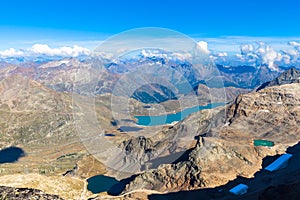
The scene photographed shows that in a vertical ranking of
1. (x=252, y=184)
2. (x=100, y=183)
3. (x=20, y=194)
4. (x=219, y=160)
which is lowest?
(x=100, y=183)

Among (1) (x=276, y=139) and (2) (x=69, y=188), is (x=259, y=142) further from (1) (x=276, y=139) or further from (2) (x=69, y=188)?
(2) (x=69, y=188)

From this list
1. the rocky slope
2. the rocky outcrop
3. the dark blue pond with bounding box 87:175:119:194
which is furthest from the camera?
the dark blue pond with bounding box 87:175:119:194

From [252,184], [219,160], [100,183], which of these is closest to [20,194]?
[252,184]

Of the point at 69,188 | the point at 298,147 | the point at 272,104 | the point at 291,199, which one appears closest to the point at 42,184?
the point at 69,188

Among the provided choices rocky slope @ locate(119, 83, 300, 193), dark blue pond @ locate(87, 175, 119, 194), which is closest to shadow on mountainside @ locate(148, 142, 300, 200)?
rocky slope @ locate(119, 83, 300, 193)

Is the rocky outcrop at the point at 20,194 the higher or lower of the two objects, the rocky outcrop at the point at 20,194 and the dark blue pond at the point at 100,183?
the higher

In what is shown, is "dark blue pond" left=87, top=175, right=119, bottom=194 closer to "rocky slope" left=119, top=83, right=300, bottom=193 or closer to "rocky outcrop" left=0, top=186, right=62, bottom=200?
"rocky slope" left=119, top=83, right=300, bottom=193

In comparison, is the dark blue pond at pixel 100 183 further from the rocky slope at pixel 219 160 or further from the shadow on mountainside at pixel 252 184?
the shadow on mountainside at pixel 252 184

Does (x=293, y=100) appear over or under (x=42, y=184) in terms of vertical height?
over

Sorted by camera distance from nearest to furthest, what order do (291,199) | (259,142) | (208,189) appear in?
1. (291,199)
2. (208,189)
3. (259,142)

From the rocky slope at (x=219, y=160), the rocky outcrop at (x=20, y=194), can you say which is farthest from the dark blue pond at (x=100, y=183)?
the rocky outcrop at (x=20, y=194)

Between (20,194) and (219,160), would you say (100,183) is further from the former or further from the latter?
(20,194)
